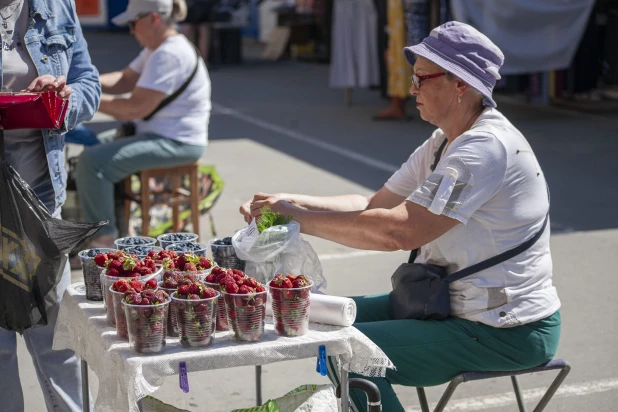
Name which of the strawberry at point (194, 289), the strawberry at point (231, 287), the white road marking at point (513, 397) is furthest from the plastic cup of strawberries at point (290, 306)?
the white road marking at point (513, 397)

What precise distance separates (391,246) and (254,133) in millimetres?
8006

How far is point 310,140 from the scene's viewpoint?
10500 millimetres

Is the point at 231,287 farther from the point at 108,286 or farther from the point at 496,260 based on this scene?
the point at 496,260

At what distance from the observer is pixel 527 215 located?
313cm

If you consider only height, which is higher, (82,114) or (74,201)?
(82,114)

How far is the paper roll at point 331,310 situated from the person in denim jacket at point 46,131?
105 centimetres

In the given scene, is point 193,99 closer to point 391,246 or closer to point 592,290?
point 592,290

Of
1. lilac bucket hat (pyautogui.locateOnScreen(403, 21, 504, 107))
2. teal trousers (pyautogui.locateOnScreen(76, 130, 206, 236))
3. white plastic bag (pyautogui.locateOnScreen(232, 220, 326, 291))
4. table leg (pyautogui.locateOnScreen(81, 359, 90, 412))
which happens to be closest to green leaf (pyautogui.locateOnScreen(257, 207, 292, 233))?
white plastic bag (pyautogui.locateOnScreen(232, 220, 326, 291))

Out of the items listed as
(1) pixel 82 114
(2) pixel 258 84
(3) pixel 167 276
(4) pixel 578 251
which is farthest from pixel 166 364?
(2) pixel 258 84

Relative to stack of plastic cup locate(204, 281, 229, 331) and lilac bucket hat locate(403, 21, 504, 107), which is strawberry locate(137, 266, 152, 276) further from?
lilac bucket hat locate(403, 21, 504, 107)

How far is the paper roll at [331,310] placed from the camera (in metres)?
2.80

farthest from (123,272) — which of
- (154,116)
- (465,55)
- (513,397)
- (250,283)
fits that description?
(154,116)

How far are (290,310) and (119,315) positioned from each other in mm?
486

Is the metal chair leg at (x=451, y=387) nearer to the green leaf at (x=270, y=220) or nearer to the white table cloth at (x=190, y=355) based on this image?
the white table cloth at (x=190, y=355)
